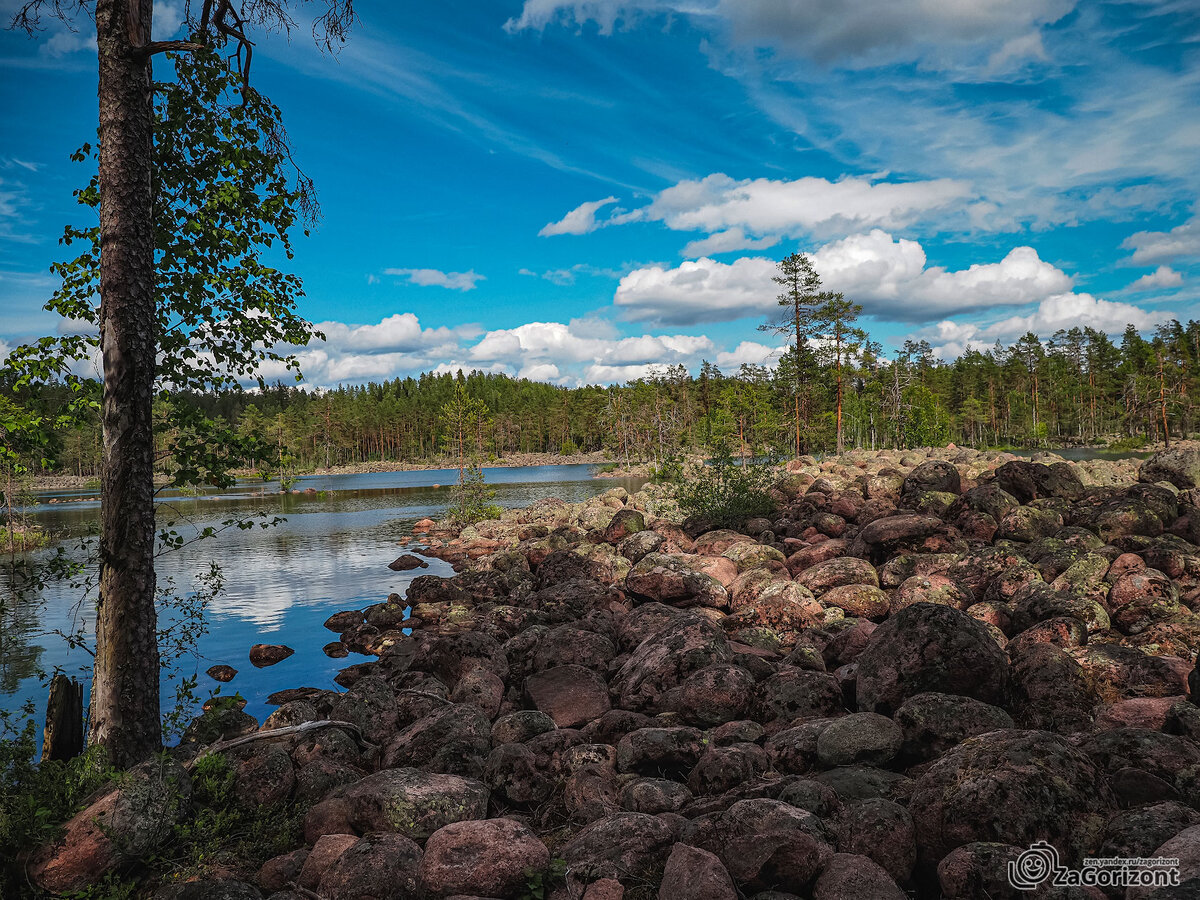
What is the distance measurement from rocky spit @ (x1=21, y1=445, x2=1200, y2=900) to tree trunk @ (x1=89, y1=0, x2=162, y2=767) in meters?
1.09

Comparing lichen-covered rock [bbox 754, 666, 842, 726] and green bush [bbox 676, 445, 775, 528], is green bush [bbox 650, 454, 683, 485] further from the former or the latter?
lichen-covered rock [bbox 754, 666, 842, 726]

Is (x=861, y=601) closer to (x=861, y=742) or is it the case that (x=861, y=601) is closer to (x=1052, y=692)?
(x=1052, y=692)

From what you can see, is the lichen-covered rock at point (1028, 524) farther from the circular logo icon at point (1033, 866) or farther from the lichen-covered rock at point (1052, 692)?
the circular logo icon at point (1033, 866)

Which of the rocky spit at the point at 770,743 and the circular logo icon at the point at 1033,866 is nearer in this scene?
the circular logo icon at the point at 1033,866

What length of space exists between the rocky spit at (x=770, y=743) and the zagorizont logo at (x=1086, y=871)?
0.28ft

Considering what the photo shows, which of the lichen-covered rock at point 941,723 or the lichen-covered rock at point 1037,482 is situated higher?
the lichen-covered rock at point 1037,482

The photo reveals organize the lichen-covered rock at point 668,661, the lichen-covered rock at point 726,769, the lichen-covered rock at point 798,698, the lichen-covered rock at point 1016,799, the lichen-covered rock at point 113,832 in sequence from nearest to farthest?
1. the lichen-covered rock at point 1016,799
2. the lichen-covered rock at point 113,832
3. the lichen-covered rock at point 726,769
4. the lichen-covered rock at point 798,698
5. the lichen-covered rock at point 668,661

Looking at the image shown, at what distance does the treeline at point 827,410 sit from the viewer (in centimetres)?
7334

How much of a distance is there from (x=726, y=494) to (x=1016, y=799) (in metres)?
18.5

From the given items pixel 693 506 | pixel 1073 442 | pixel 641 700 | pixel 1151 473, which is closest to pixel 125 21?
pixel 641 700

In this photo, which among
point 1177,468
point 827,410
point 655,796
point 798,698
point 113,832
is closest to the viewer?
point 113,832

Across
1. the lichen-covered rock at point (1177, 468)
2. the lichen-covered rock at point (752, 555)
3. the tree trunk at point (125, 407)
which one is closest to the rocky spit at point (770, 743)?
the tree trunk at point (125, 407)

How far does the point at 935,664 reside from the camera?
26.5 ft

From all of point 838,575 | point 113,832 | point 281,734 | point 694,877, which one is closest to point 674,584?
point 838,575
